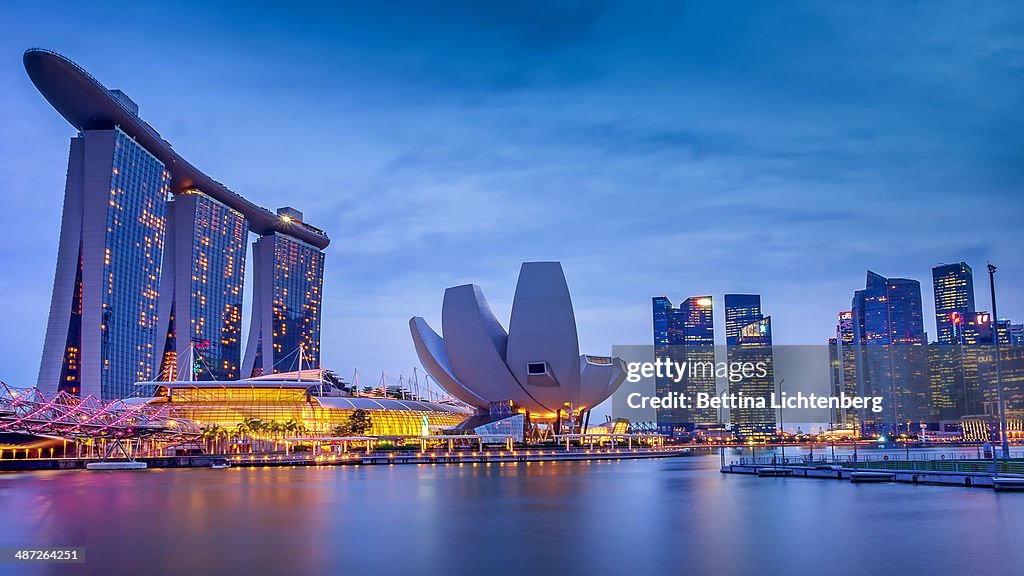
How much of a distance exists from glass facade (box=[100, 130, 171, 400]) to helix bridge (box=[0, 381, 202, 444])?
23.5 meters

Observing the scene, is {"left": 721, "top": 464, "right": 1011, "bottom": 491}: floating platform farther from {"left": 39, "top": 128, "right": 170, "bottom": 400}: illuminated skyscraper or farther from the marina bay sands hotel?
{"left": 39, "top": 128, "right": 170, "bottom": 400}: illuminated skyscraper

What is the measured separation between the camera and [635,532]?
19.5m

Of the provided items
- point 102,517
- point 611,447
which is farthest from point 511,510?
point 611,447

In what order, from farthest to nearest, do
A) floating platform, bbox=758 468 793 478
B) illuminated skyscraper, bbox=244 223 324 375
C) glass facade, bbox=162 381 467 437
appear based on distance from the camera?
illuminated skyscraper, bbox=244 223 324 375 → glass facade, bbox=162 381 467 437 → floating platform, bbox=758 468 793 478

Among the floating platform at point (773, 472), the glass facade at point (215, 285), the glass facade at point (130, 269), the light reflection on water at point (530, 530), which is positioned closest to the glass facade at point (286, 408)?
the glass facade at point (130, 269)

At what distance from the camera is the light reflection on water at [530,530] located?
14922 mm

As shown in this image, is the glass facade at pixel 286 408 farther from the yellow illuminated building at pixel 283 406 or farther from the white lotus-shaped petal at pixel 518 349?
the white lotus-shaped petal at pixel 518 349

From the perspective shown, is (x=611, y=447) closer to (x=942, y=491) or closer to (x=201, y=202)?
(x=942, y=491)

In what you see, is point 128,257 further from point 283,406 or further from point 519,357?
point 519,357

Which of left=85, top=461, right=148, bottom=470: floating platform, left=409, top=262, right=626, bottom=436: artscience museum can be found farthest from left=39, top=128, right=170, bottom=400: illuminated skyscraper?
left=409, top=262, right=626, bottom=436: artscience museum

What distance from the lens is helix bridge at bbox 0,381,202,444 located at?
49.5m

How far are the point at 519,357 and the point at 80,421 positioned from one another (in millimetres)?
39510

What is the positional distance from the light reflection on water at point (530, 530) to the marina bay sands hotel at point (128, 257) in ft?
211

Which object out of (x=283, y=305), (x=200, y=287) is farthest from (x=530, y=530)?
(x=283, y=305)
